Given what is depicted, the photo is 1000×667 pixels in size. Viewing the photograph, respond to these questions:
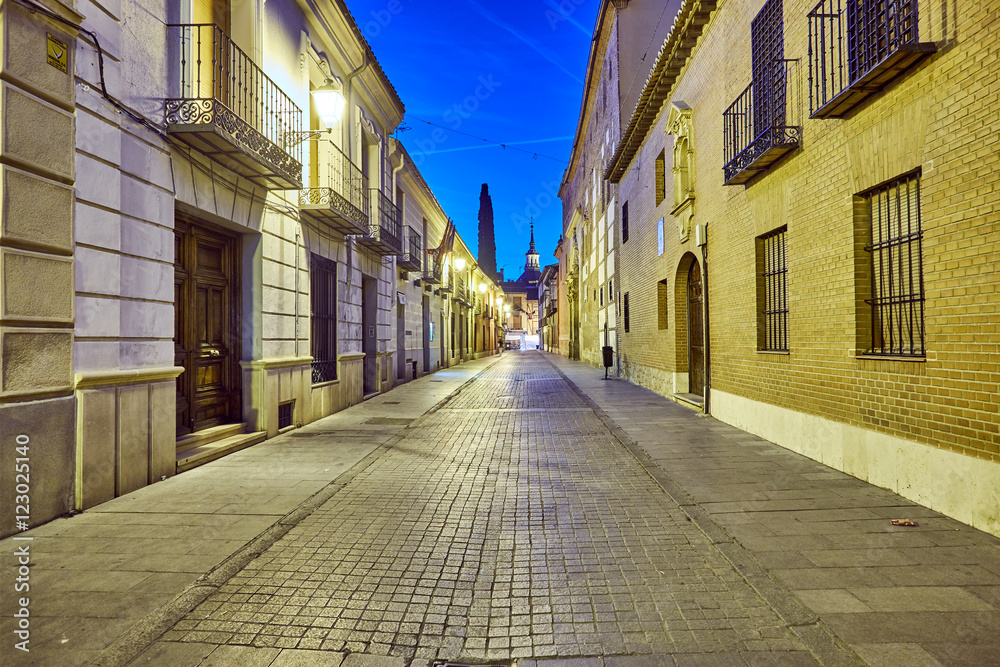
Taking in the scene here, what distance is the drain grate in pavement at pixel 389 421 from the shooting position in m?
8.97

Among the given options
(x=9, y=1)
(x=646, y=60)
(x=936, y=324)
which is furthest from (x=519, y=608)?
(x=646, y=60)

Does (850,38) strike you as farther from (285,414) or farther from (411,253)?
(411,253)

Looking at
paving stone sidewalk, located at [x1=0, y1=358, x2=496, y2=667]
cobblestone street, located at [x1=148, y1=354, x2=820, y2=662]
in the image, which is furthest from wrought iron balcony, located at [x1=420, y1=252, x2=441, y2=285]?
cobblestone street, located at [x1=148, y1=354, x2=820, y2=662]

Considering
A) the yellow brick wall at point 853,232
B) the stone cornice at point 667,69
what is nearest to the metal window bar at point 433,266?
the stone cornice at point 667,69

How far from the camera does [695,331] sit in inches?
453

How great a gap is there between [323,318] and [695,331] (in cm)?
781

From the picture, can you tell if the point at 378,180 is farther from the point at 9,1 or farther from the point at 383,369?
the point at 9,1

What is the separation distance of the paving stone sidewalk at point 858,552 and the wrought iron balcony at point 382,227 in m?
8.35

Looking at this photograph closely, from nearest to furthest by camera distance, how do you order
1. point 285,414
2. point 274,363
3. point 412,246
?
point 274,363 < point 285,414 < point 412,246

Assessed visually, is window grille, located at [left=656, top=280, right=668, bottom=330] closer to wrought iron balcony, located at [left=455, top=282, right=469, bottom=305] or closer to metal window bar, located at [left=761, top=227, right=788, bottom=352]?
metal window bar, located at [left=761, top=227, right=788, bottom=352]

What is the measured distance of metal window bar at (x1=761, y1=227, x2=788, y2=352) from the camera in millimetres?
7430

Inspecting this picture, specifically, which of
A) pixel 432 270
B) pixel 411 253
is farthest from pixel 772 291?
pixel 432 270

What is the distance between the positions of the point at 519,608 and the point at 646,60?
62.7 ft

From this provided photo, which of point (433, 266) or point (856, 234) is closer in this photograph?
point (856, 234)
